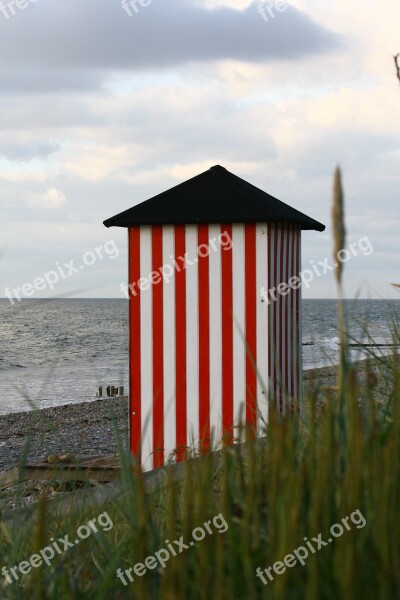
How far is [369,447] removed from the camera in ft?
5.09

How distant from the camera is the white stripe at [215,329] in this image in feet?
20.0

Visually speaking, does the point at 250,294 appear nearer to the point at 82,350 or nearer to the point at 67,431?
the point at 67,431

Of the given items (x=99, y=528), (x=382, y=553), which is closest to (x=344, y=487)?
(x=382, y=553)

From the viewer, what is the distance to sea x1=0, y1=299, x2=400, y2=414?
2494 mm

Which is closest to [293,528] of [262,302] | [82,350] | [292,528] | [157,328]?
[292,528]

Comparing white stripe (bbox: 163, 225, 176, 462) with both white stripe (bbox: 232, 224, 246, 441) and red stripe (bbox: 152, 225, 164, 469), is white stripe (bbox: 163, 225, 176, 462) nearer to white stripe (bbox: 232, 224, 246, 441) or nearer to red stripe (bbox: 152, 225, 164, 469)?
red stripe (bbox: 152, 225, 164, 469)

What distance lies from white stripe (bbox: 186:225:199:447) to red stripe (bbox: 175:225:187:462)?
0.03 metres

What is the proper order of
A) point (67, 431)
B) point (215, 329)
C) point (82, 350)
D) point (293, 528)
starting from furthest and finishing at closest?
point (82, 350) < point (67, 431) < point (215, 329) < point (293, 528)

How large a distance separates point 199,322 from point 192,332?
0.09 metres

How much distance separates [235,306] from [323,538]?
4574 millimetres

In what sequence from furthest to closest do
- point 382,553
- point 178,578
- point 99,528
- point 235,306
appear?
point 235,306, point 99,528, point 382,553, point 178,578

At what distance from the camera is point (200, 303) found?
6168 mm

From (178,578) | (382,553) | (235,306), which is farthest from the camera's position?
(235,306)

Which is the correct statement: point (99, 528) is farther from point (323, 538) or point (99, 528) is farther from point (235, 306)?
point (235, 306)
